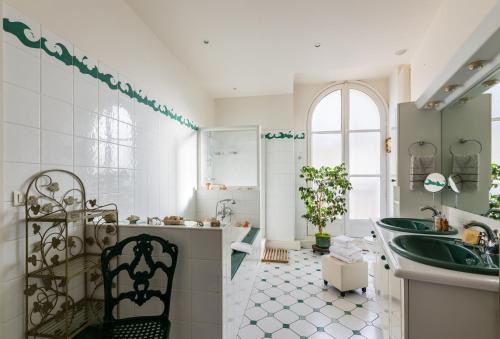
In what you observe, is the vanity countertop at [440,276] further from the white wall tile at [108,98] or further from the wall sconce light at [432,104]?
the white wall tile at [108,98]

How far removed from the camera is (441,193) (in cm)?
214

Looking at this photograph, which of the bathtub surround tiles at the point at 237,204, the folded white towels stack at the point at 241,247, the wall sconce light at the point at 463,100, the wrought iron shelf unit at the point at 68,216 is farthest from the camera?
the bathtub surround tiles at the point at 237,204

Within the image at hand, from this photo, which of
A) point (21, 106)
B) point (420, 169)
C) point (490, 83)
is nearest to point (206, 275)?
point (21, 106)

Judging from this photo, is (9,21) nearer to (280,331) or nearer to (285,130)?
(280,331)

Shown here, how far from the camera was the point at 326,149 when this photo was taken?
14.2 feet

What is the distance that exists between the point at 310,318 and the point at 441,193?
5.48 ft

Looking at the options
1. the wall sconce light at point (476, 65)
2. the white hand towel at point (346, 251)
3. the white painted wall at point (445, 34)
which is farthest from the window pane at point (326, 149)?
the wall sconce light at point (476, 65)

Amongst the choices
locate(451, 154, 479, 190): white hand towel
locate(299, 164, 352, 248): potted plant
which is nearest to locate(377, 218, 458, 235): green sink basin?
locate(451, 154, 479, 190): white hand towel

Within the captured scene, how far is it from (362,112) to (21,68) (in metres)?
4.46

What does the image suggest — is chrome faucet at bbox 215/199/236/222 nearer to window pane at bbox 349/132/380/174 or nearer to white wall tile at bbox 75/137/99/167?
white wall tile at bbox 75/137/99/167

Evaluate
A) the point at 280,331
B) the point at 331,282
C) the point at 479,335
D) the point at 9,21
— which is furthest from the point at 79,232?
the point at 331,282

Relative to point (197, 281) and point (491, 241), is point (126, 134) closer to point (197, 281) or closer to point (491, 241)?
point (197, 281)

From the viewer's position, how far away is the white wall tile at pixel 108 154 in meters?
1.74

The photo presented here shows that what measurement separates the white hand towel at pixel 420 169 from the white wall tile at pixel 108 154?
264 centimetres
